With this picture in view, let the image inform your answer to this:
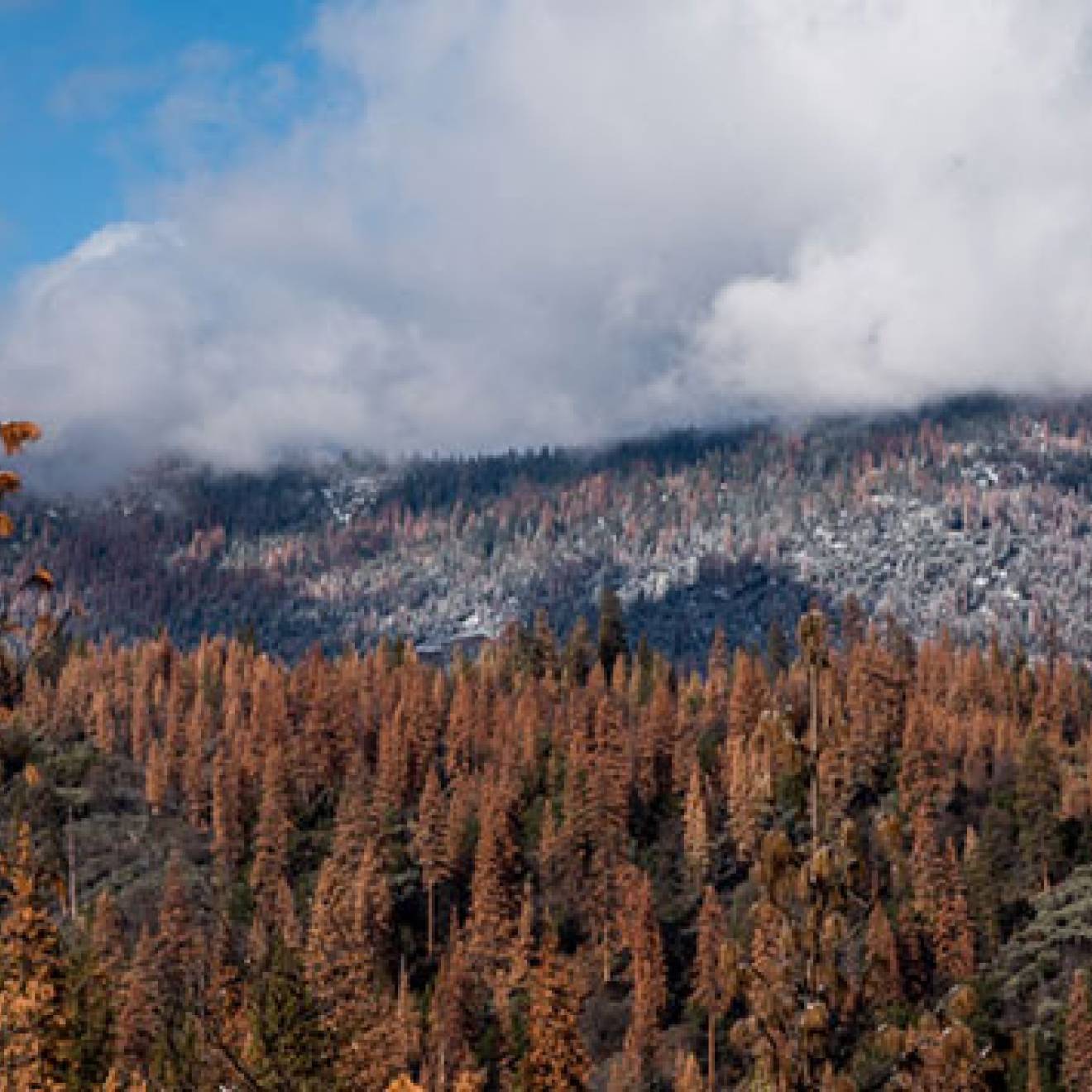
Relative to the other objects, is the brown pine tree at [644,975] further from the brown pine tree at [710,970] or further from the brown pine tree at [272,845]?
the brown pine tree at [272,845]

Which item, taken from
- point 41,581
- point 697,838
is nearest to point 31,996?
point 41,581

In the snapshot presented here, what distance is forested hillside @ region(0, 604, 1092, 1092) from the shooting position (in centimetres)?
5906

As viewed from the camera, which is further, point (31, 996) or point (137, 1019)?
point (137, 1019)

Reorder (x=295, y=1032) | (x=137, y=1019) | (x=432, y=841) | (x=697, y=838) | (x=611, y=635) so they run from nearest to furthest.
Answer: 1. (x=295, y=1032)
2. (x=137, y=1019)
3. (x=697, y=838)
4. (x=432, y=841)
5. (x=611, y=635)

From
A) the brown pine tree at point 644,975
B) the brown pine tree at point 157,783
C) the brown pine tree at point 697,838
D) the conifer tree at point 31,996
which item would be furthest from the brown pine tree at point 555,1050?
the brown pine tree at point 157,783

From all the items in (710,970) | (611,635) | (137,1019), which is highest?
(611,635)

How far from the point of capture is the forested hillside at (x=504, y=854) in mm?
59062

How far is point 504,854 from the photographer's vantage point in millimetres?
113000

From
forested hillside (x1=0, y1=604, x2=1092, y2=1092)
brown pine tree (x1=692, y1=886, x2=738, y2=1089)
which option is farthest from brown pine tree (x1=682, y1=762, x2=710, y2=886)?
brown pine tree (x1=692, y1=886, x2=738, y2=1089)

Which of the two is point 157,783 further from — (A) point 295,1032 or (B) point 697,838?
(A) point 295,1032

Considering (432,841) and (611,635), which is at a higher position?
(611,635)

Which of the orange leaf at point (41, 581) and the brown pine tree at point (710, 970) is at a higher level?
the orange leaf at point (41, 581)

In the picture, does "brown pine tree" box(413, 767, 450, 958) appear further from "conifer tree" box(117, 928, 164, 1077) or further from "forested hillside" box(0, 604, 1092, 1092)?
"conifer tree" box(117, 928, 164, 1077)

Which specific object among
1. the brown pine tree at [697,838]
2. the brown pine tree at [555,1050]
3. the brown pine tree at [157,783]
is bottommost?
the brown pine tree at [555,1050]
